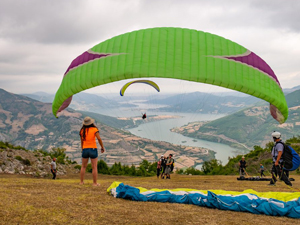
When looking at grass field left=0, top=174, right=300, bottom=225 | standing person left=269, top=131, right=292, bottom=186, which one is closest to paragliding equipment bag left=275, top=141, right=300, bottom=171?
standing person left=269, top=131, right=292, bottom=186

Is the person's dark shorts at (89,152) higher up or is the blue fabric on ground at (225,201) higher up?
the person's dark shorts at (89,152)

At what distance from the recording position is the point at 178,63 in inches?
266

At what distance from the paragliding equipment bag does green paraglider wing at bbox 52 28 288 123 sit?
4.13 feet

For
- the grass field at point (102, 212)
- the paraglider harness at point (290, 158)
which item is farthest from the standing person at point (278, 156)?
the grass field at point (102, 212)

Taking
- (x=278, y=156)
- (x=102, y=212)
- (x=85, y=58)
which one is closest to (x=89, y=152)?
(x=102, y=212)

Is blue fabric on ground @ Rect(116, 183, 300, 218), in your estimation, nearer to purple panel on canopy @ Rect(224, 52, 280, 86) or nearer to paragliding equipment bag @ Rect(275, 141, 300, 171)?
paragliding equipment bag @ Rect(275, 141, 300, 171)

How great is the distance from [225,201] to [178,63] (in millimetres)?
3839

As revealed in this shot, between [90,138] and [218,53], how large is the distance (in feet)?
14.6

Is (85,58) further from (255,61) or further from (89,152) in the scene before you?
(255,61)

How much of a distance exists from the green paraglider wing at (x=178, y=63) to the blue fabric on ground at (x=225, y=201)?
10.3 ft

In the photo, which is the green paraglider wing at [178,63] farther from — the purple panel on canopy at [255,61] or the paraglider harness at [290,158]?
the paraglider harness at [290,158]

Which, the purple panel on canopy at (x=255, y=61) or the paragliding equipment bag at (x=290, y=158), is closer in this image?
the purple panel on canopy at (x=255, y=61)

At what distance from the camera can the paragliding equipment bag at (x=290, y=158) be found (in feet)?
24.4

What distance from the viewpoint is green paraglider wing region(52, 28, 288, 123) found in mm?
6730
